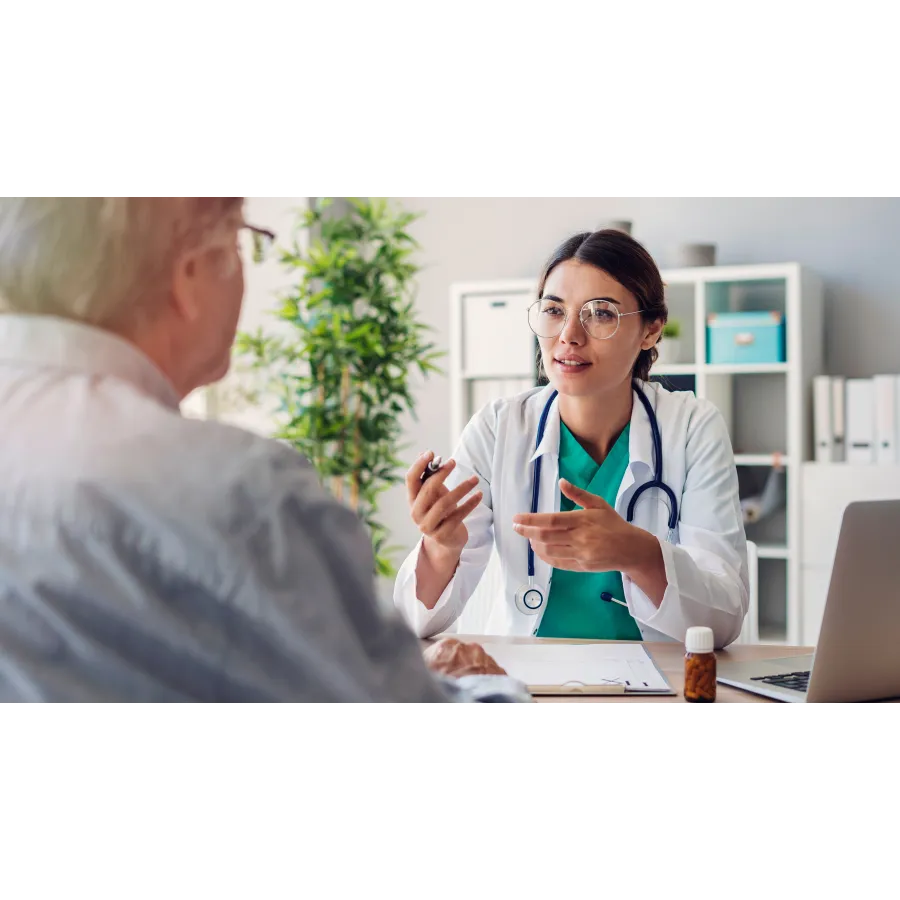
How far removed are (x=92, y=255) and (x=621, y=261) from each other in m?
0.91

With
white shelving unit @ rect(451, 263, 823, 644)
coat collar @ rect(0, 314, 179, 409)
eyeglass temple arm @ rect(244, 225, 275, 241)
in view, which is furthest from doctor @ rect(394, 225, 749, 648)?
white shelving unit @ rect(451, 263, 823, 644)

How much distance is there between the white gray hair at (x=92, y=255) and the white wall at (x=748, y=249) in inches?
74.5

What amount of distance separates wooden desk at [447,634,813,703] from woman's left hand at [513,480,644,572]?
14 centimetres

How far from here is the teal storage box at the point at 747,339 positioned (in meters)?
3.18

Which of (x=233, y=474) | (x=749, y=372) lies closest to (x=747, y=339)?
(x=749, y=372)

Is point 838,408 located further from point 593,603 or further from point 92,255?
point 92,255

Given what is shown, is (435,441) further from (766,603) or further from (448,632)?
(448,632)

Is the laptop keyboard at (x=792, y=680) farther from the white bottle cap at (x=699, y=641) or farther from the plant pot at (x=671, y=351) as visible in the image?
the plant pot at (x=671, y=351)

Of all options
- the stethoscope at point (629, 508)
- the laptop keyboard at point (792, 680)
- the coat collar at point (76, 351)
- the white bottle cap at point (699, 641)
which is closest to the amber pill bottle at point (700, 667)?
the white bottle cap at point (699, 641)

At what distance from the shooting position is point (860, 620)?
1.33 m

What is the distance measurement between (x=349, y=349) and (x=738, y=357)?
4.05 ft

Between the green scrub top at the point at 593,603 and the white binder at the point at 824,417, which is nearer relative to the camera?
the green scrub top at the point at 593,603

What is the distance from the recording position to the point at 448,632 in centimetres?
172

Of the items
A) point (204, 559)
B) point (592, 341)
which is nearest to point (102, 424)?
point (204, 559)
